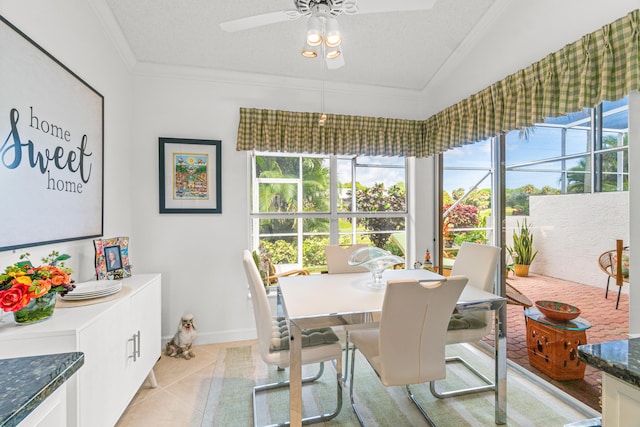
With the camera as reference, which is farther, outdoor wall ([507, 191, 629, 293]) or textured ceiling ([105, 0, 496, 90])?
textured ceiling ([105, 0, 496, 90])

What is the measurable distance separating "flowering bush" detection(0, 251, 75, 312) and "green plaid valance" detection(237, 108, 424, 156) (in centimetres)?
181

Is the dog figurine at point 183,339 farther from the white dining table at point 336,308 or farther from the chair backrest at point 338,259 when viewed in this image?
the chair backrest at point 338,259

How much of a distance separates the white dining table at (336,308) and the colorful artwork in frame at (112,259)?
113 centimetres

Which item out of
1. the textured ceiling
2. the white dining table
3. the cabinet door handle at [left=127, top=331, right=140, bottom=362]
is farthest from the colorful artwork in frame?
the textured ceiling

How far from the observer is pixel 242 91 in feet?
9.47

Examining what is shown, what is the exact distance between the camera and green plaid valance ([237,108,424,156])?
2.84m

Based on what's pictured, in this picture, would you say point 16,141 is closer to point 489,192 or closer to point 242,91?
point 242,91

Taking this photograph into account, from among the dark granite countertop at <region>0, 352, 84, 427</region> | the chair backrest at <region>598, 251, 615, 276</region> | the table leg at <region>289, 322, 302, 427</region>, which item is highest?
the chair backrest at <region>598, 251, 615, 276</region>

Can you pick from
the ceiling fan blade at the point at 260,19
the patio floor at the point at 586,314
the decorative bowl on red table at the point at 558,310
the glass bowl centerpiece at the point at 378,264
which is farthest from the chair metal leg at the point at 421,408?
the ceiling fan blade at the point at 260,19

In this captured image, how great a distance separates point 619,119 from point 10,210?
3.17 metres

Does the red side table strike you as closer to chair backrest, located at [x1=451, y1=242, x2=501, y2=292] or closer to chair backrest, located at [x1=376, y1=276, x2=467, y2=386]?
chair backrest, located at [x1=451, y1=242, x2=501, y2=292]

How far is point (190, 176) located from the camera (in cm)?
275

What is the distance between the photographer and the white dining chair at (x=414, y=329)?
1.37 metres

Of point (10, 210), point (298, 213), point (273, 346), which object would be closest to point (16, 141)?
point (10, 210)
